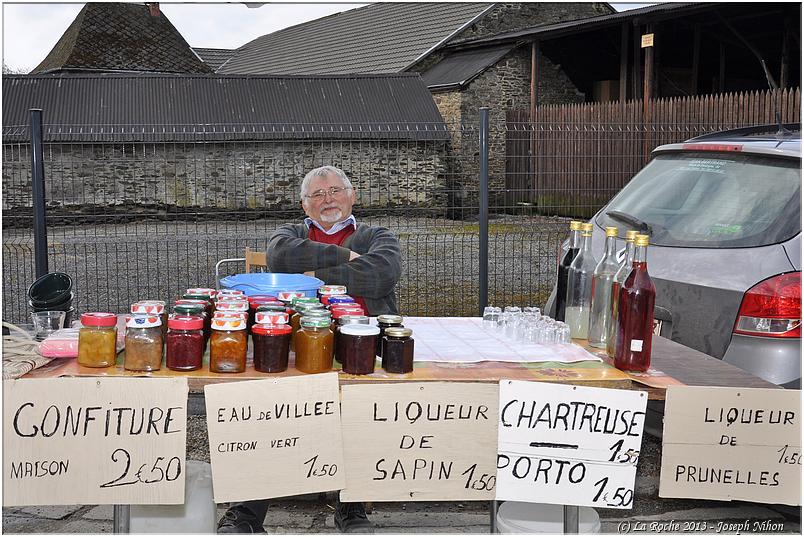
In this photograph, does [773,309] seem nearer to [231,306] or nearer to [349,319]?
[349,319]

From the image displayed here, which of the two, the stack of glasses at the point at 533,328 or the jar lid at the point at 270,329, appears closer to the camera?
the jar lid at the point at 270,329

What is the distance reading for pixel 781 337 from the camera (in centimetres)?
311

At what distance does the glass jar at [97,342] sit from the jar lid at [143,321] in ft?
0.30

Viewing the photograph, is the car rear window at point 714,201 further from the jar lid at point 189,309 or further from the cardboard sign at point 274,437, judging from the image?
the jar lid at point 189,309

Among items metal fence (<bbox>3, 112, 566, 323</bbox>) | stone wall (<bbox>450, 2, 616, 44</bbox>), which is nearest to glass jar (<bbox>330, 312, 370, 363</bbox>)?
metal fence (<bbox>3, 112, 566, 323</bbox>)

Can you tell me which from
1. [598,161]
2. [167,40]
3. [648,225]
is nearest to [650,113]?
[598,161]

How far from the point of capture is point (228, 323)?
7.47 feet

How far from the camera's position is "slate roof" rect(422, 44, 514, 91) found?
67.8 feet

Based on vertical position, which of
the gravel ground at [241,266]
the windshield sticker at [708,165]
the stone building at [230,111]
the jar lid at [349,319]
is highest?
the stone building at [230,111]

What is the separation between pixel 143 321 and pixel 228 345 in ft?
0.82

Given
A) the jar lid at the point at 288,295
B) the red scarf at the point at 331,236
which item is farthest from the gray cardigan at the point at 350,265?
the jar lid at the point at 288,295

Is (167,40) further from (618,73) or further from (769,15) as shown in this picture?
(769,15)

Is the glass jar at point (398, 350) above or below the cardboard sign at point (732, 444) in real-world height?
above

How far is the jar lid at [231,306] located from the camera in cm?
238
